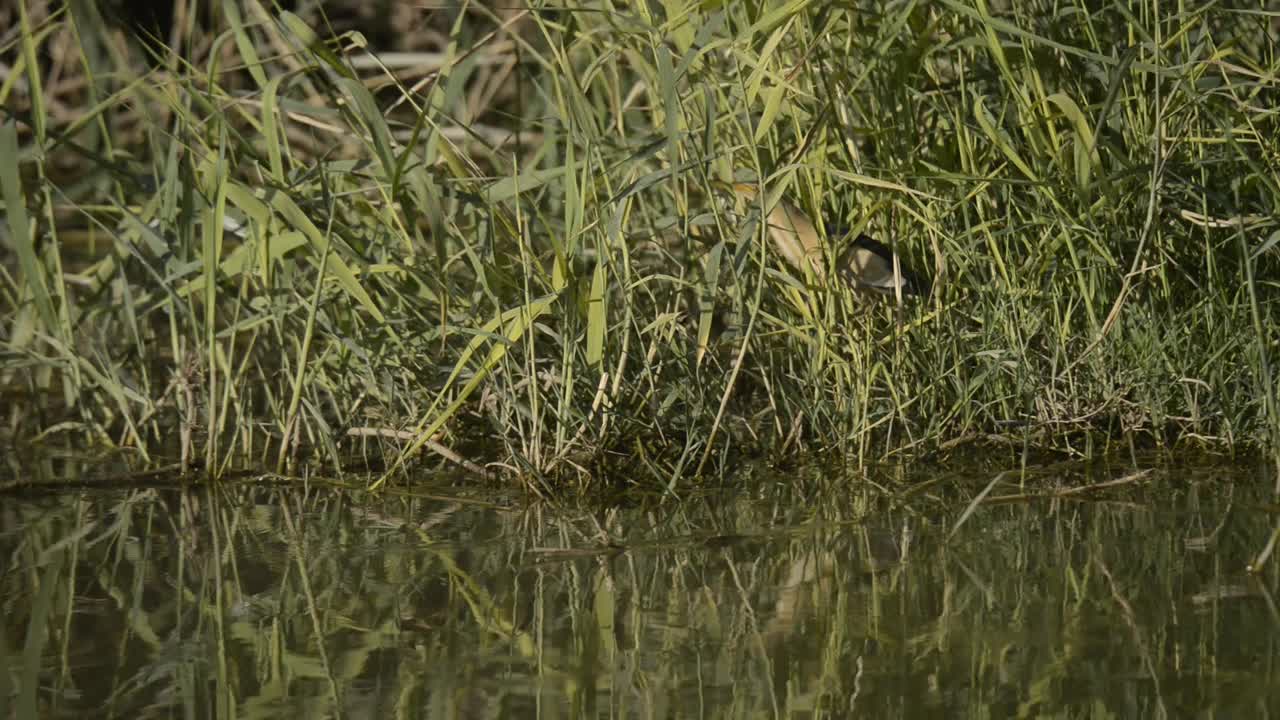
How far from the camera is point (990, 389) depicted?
6.52 ft

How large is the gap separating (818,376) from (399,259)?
581 mm

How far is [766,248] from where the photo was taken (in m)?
1.91

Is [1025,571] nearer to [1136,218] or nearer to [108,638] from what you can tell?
[1136,218]

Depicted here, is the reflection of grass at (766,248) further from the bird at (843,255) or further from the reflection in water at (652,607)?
the reflection in water at (652,607)

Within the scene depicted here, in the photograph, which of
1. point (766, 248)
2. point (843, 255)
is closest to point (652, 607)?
point (766, 248)

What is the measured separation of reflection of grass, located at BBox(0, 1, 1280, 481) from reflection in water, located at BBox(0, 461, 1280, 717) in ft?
0.48

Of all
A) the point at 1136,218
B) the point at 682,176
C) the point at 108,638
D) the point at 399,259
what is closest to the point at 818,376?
the point at 682,176

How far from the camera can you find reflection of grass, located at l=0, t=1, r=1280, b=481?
1865mm

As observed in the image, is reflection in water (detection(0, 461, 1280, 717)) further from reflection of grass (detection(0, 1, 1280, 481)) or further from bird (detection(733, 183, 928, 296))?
bird (detection(733, 183, 928, 296))

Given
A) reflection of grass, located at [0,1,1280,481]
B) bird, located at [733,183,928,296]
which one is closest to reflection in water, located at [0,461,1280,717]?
reflection of grass, located at [0,1,1280,481]

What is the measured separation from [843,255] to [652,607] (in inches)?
27.0

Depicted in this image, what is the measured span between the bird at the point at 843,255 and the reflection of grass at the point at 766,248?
0.09ft

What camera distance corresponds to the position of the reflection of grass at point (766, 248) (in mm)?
1865

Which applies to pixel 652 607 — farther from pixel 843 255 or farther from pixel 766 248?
pixel 843 255
